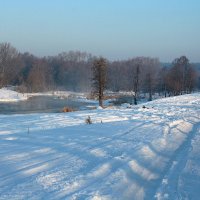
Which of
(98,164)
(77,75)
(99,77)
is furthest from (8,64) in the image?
(98,164)

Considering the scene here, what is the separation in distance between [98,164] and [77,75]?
428 feet

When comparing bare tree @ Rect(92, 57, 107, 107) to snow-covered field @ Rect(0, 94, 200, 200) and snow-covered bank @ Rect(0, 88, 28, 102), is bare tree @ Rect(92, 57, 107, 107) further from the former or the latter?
snow-covered field @ Rect(0, 94, 200, 200)

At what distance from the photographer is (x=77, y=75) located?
13825 centimetres

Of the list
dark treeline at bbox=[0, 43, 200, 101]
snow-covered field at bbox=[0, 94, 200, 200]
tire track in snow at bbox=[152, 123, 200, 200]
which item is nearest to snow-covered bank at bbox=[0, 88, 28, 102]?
dark treeline at bbox=[0, 43, 200, 101]

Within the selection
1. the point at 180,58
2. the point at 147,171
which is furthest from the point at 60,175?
the point at 180,58

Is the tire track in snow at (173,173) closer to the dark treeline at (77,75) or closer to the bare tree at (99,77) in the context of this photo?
the bare tree at (99,77)

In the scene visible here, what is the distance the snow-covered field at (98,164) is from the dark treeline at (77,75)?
192 ft

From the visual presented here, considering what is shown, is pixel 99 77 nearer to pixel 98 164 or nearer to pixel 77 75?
pixel 98 164

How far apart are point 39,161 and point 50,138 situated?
347 cm

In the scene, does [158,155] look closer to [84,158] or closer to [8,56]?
[84,158]

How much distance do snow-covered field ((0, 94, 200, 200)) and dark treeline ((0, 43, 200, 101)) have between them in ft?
192

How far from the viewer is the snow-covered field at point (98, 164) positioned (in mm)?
6555

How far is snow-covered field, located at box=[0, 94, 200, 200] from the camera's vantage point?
655cm

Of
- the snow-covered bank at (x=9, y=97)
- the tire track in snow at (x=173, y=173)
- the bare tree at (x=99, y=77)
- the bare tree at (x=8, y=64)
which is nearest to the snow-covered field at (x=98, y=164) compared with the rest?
the tire track in snow at (x=173, y=173)
